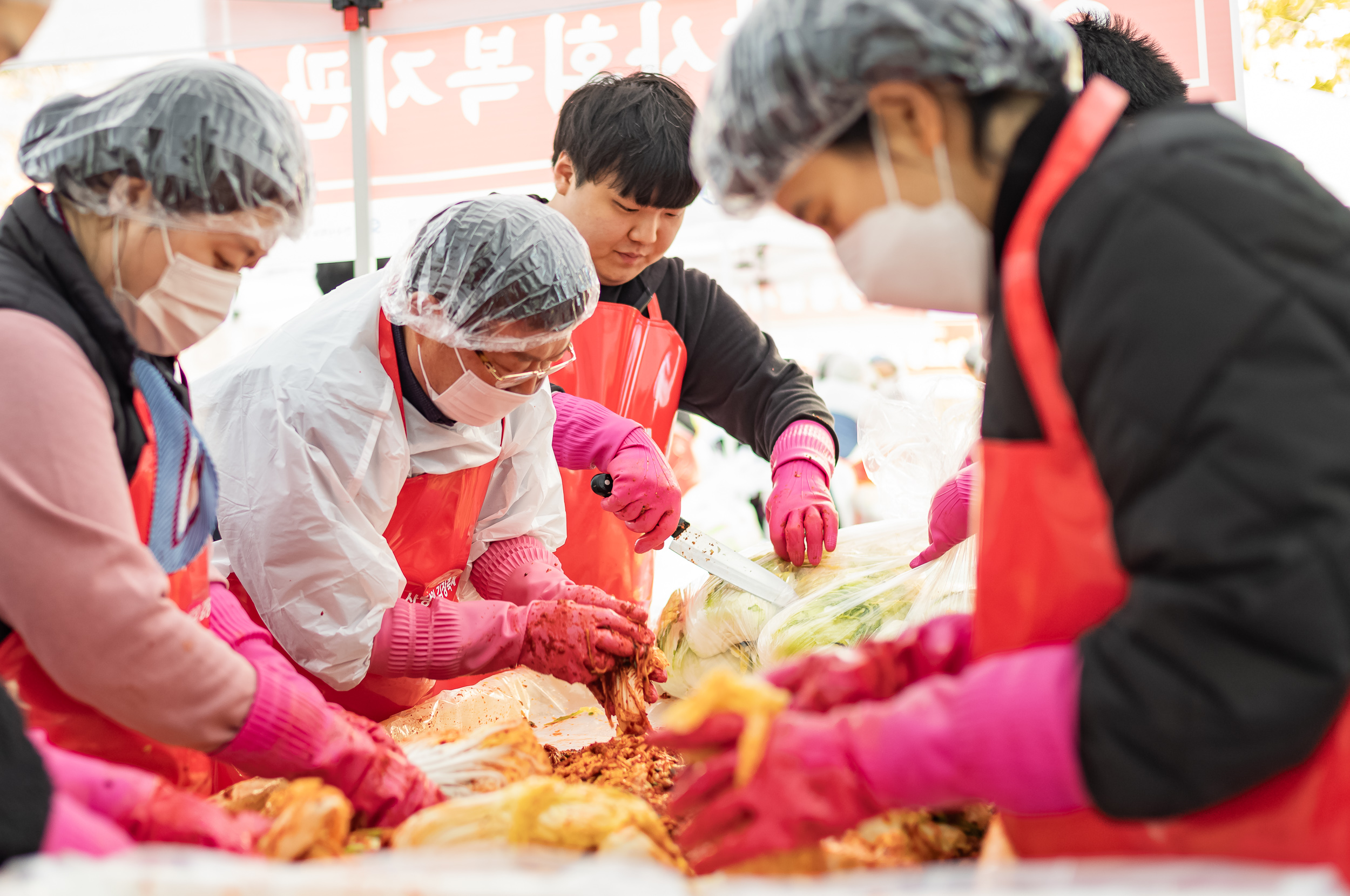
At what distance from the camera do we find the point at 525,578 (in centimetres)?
225

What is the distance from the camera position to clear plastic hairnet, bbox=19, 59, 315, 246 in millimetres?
1257

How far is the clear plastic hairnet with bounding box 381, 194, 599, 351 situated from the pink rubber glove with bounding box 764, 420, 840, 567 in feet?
2.64

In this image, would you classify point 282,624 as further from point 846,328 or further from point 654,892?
point 846,328

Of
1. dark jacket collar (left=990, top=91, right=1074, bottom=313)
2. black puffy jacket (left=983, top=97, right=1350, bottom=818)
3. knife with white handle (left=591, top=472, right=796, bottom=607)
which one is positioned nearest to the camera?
black puffy jacket (left=983, top=97, right=1350, bottom=818)

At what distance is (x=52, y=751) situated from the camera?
1.04 m

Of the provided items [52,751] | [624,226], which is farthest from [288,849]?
[624,226]

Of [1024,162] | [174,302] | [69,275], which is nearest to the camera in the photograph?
[1024,162]

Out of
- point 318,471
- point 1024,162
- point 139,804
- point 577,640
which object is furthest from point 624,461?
point 1024,162

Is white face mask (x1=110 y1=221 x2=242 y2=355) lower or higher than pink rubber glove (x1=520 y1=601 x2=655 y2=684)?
higher

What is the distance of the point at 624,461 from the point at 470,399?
0.56 m

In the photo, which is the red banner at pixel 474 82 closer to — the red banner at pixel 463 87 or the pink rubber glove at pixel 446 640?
the red banner at pixel 463 87

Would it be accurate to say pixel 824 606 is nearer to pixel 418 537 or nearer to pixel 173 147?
pixel 418 537

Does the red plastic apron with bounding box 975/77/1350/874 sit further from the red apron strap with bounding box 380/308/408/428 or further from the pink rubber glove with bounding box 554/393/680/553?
the pink rubber glove with bounding box 554/393/680/553

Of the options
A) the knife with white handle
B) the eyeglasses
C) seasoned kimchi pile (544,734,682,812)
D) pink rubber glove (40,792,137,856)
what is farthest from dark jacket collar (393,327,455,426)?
pink rubber glove (40,792,137,856)
